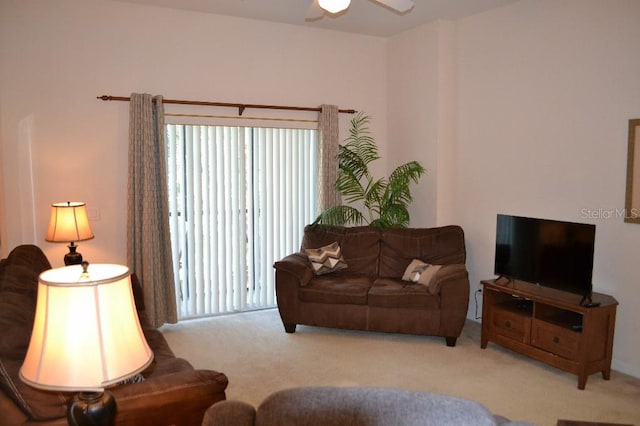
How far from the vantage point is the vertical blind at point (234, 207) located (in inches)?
207

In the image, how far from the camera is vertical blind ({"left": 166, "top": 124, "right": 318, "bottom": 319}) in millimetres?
5246

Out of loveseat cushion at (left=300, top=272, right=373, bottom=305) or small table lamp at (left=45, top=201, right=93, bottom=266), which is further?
loveseat cushion at (left=300, top=272, right=373, bottom=305)

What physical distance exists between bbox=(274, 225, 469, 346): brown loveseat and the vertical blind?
454mm

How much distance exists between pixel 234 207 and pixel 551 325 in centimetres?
316

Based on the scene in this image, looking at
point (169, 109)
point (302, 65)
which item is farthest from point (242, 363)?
point (302, 65)

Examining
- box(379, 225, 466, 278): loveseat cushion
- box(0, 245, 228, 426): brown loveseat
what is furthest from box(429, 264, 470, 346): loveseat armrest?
box(0, 245, 228, 426): brown loveseat

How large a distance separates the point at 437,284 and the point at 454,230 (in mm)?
772

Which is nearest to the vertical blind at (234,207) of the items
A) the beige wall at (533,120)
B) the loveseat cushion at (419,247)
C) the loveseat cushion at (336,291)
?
the loveseat cushion at (336,291)

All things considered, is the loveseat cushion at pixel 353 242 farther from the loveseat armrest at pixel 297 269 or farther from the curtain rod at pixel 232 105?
the curtain rod at pixel 232 105

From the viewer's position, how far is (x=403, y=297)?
471 cm

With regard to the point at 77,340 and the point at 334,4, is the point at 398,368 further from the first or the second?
the point at 77,340

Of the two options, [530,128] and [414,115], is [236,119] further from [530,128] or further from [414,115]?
[530,128]

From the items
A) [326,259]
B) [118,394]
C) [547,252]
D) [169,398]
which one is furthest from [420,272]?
[118,394]

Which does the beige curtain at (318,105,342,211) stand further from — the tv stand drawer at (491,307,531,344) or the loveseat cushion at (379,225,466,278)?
the tv stand drawer at (491,307,531,344)
